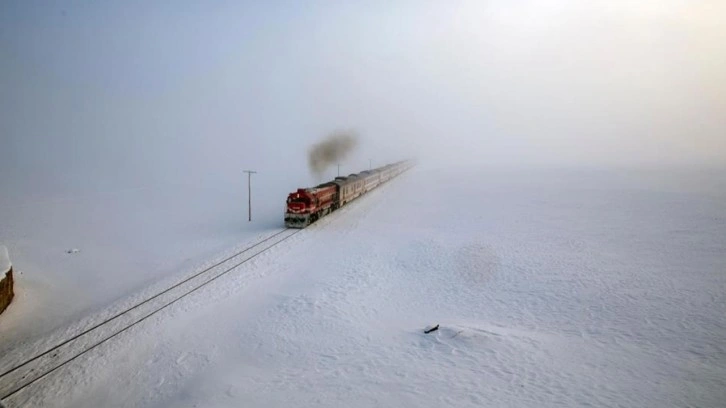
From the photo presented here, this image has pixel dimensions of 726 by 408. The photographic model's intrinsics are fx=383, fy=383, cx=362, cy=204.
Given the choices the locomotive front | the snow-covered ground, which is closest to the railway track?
the snow-covered ground

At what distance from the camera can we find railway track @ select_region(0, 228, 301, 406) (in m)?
11.1

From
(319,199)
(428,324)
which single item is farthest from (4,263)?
(428,324)

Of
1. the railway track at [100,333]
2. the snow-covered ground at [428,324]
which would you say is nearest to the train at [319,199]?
the snow-covered ground at [428,324]

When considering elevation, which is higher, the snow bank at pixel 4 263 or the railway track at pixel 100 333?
the snow bank at pixel 4 263

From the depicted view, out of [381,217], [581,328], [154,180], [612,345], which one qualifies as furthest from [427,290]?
[154,180]

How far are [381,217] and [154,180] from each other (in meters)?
53.2

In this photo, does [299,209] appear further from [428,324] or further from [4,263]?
[428,324]

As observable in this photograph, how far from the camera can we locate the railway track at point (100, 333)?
11125mm

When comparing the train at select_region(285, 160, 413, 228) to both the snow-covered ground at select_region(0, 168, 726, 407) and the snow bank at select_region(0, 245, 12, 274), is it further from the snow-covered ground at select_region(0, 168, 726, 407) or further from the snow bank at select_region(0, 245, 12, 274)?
the snow bank at select_region(0, 245, 12, 274)

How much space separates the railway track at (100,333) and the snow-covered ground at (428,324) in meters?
0.41

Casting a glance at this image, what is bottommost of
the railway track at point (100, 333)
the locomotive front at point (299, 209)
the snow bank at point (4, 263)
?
the railway track at point (100, 333)

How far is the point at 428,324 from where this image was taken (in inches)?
551

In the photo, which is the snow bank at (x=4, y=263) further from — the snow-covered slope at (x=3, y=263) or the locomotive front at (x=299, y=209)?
the locomotive front at (x=299, y=209)

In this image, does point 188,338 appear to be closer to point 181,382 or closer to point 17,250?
point 181,382
